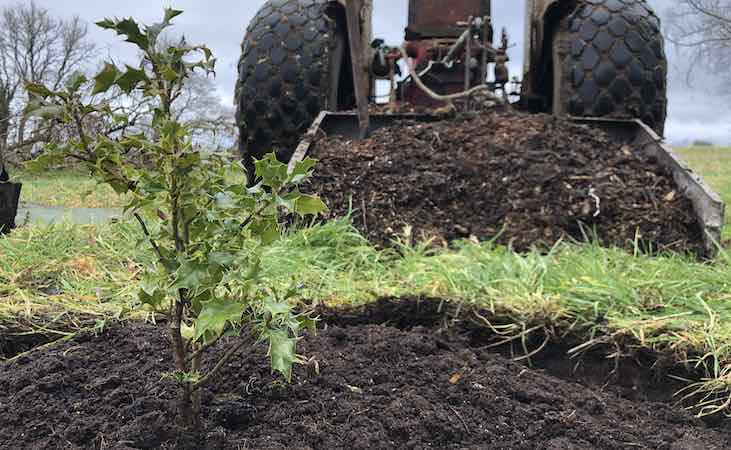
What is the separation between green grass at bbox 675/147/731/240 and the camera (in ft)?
20.5

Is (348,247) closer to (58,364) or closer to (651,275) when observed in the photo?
(651,275)

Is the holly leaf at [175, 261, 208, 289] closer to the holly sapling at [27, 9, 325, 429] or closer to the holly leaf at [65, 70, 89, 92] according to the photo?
the holly sapling at [27, 9, 325, 429]

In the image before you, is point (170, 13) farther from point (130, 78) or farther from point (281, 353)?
point (281, 353)

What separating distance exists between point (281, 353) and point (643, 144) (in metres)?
2.56

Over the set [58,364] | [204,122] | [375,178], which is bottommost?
[58,364]

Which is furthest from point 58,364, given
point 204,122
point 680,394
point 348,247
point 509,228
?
point 509,228

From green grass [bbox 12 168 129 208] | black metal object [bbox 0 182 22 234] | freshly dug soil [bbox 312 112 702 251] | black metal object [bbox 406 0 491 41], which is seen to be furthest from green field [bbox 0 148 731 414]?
green grass [bbox 12 168 129 208]

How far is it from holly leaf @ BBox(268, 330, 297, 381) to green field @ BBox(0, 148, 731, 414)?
27.0 inches

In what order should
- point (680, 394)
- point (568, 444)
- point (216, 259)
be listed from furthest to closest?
point (680, 394) → point (568, 444) → point (216, 259)

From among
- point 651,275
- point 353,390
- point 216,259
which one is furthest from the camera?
point 651,275

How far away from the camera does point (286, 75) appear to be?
326 centimetres

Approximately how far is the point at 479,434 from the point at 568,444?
15 cm

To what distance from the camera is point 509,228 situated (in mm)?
2539

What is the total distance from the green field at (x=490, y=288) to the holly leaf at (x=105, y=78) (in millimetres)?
521
